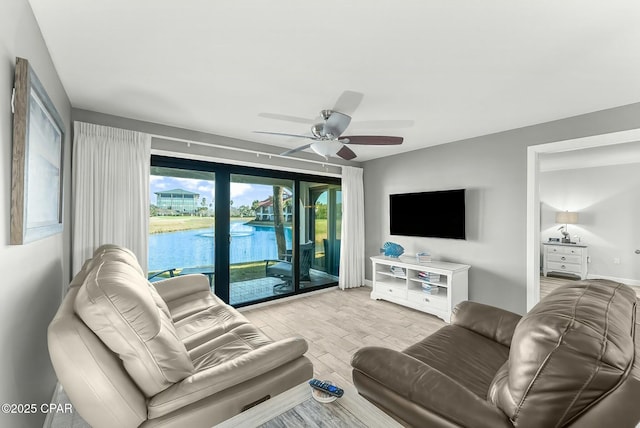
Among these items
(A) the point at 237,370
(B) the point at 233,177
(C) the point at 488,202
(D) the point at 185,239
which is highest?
(B) the point at 233,177

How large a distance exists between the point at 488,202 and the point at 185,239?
154 inches

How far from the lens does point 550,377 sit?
823 mm

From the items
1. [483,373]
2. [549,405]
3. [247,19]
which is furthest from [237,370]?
[247,19]

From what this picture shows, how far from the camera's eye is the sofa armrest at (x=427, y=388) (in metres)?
0.98

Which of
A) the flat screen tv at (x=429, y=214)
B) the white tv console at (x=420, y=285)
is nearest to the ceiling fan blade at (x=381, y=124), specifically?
the flat screen tv at (x=429, y=214)

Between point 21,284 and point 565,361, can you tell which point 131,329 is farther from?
point 565,361

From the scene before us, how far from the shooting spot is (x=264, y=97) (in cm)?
246

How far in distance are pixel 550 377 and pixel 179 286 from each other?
2.68m

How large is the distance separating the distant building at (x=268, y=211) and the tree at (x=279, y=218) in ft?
0.18

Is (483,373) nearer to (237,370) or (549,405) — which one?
(549,405)

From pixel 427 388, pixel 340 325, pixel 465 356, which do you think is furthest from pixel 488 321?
pixel 340 325

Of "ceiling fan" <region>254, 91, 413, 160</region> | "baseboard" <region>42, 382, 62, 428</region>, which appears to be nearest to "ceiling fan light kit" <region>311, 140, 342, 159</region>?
"ceiling fan" <region>254, 91, 413, 160</region>

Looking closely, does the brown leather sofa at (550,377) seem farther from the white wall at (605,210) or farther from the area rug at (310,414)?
the white wall at (605,210)

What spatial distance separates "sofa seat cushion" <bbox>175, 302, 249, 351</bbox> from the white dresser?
6681 mm
